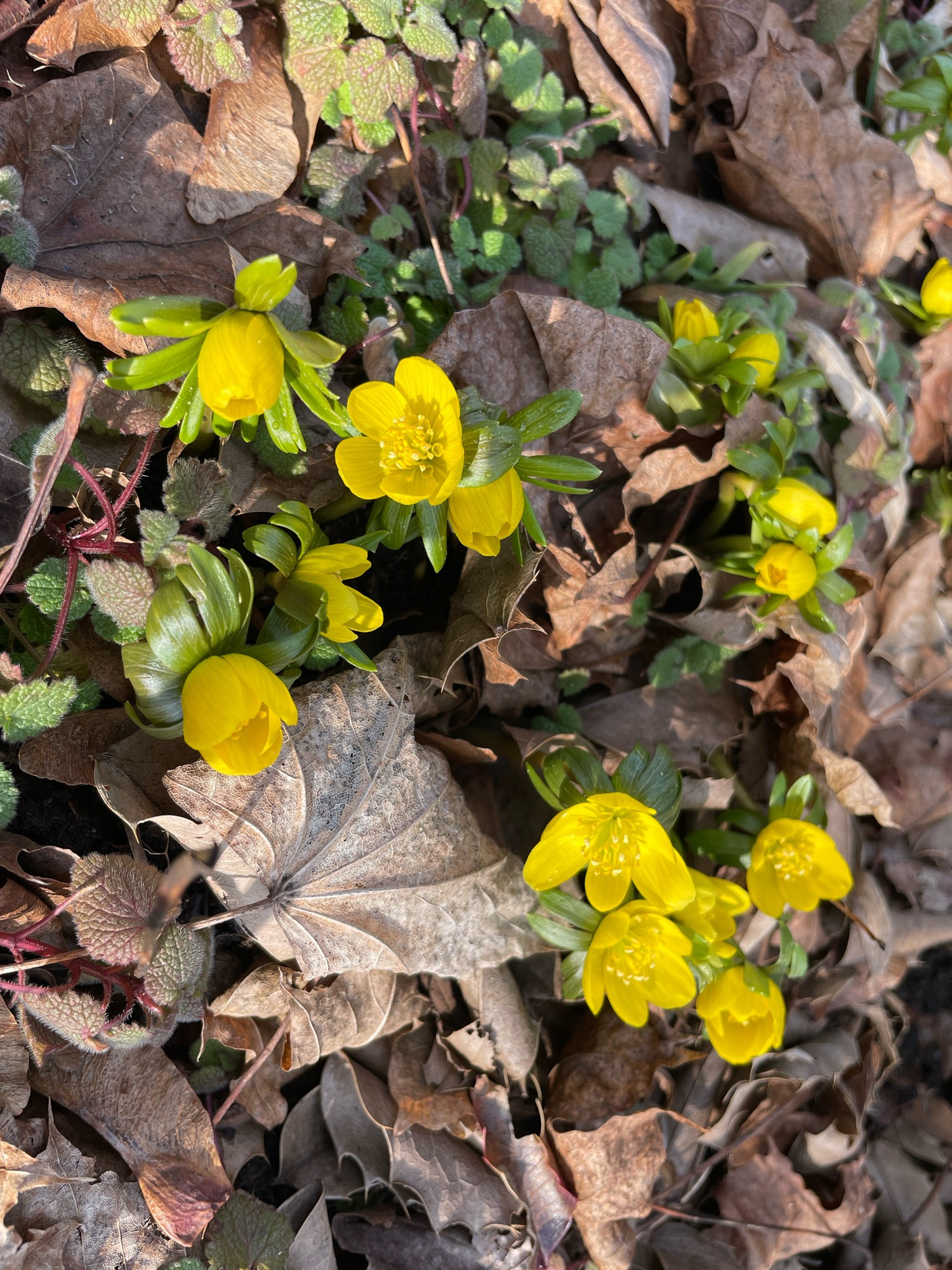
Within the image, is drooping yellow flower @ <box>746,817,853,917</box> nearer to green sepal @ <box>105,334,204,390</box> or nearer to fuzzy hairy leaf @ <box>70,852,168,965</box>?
fuzzy hairy leaf @ <box>70,852,168,965</box>

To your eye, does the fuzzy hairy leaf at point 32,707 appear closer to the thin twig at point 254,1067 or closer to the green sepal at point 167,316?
the green sepal at point 167,316

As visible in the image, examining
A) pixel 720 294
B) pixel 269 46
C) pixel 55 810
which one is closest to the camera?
pixel 55 810

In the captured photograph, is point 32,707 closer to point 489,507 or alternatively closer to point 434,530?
point 434,530

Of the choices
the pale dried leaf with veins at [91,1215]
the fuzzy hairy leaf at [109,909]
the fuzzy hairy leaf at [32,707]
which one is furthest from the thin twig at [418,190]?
the pale dried leaf with veins at [91,1215]

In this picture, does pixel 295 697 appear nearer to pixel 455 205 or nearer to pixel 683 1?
pixel 455 205

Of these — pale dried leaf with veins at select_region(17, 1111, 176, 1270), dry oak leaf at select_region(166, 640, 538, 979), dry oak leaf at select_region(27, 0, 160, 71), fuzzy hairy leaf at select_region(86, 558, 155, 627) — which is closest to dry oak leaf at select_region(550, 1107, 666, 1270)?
dry oak leaf at select_region(166, 640, 538, 979)

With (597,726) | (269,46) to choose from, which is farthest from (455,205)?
(597,726)
